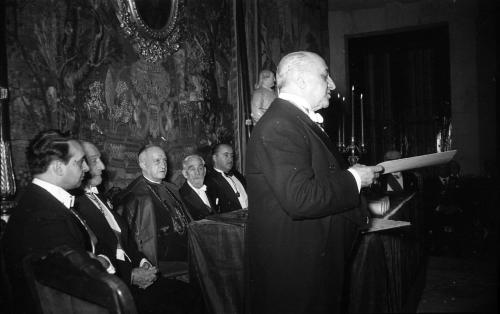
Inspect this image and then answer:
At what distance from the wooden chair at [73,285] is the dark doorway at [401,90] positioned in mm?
12471

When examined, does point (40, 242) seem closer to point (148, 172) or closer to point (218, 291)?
point (218, 291)

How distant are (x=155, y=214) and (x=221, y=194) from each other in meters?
1.65

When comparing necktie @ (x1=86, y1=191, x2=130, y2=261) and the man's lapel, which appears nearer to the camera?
the man's lapel

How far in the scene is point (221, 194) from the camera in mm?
5867

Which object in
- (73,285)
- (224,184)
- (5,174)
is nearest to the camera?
(73,285)

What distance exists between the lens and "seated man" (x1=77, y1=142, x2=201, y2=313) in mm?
3234

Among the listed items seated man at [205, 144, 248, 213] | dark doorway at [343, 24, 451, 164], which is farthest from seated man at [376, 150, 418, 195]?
dark doorway at [343, 24, 451, 164]

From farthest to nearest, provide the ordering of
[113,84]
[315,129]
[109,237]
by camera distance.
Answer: [113,84] → [109,237] → [315,129]

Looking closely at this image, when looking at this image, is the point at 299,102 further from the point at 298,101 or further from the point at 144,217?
the point at 144,217

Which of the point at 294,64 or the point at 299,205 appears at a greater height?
the point at 294,64

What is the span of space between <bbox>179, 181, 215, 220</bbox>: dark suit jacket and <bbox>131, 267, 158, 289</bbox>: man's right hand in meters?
1.54

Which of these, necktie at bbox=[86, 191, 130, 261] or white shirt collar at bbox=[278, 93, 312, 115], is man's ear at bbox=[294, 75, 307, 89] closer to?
white shirt collar at bbox=[278, 93, 312, 115]

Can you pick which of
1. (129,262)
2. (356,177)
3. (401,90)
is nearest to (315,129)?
(356,177)

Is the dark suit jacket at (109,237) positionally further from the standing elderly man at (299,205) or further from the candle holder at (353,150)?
the candle holder at (353,150)
